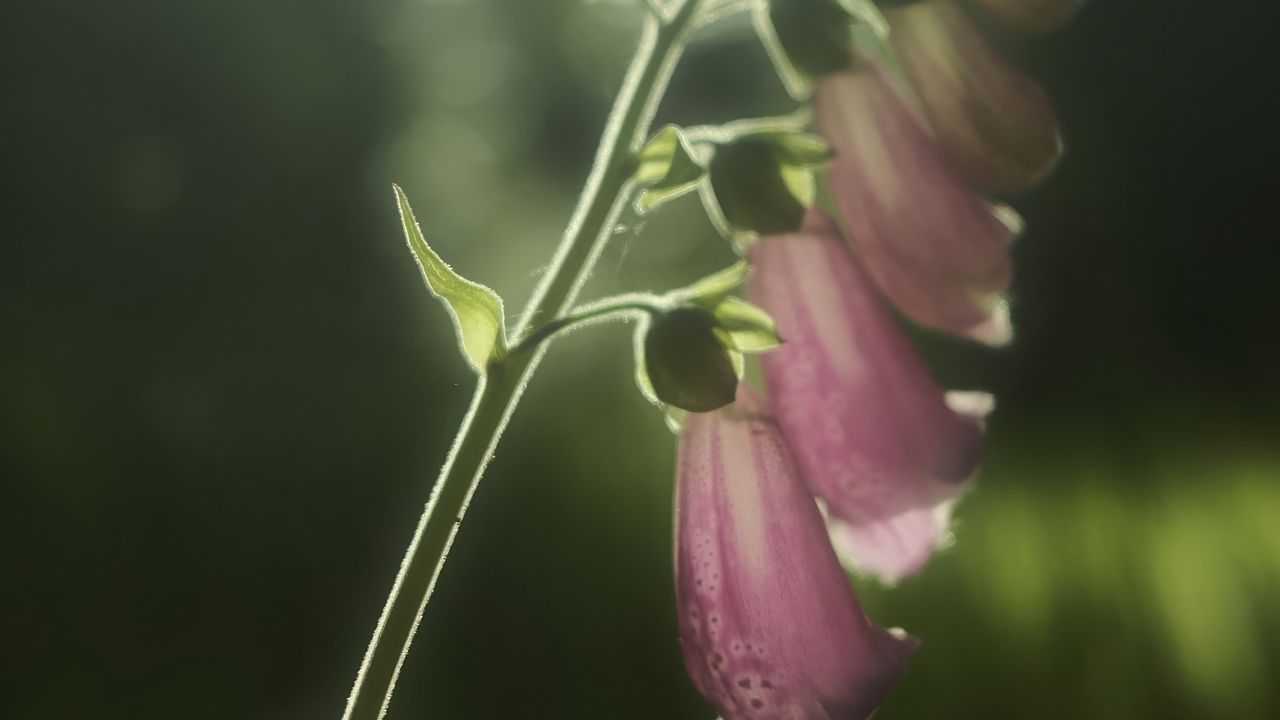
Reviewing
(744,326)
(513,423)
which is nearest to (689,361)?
(744,326)

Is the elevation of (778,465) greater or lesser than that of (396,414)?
greater

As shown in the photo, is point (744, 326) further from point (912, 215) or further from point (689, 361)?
point (912, 215)

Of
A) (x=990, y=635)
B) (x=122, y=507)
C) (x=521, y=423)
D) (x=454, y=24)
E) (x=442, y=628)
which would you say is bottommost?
(x=990, y=635)

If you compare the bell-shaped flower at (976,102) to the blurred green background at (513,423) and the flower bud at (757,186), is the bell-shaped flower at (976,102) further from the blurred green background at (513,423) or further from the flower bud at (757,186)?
the blurred green background at (513,423)

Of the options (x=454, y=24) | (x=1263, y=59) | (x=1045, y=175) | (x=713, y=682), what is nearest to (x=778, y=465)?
(x=713, y=682)

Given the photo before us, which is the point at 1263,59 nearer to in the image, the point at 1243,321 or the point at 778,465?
the point at 1243,321

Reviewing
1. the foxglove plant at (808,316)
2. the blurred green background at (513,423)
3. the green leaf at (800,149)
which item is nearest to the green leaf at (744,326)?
the foxglove plant at (808,316)
